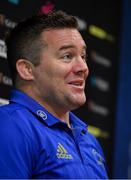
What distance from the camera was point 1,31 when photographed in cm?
239

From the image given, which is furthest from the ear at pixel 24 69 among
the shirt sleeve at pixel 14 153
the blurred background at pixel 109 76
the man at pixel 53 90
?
the blurred background at pixel 109 76

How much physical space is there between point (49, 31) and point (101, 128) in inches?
47.6

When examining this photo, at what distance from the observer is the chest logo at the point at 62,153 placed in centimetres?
169

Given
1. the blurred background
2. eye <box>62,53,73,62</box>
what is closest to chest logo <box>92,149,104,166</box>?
eye <box>62,53,73,62</box>

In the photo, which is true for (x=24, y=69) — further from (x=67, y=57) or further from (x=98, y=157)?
(x=98, y=157)

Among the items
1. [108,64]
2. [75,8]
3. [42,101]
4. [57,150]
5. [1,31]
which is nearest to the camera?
[57,150]

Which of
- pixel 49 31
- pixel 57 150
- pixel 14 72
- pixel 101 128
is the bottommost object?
pixel 101 128

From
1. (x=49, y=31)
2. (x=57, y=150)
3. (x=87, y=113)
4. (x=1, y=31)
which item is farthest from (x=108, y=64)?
(x=57, y=150)

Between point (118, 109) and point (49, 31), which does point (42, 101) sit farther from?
point (118, 109)

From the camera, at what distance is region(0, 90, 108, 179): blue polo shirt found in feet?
5.31

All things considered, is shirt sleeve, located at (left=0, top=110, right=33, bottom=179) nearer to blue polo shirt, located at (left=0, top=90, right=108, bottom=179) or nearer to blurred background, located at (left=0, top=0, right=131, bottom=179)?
blue polo shirt, located at (left=0, top=90, right=108, bottom=179)

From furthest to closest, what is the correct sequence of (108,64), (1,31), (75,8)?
(108,64) < (75,8) < (1,31)

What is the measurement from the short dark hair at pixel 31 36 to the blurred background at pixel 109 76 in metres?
0.90

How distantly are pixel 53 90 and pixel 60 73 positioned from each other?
0.21ft
